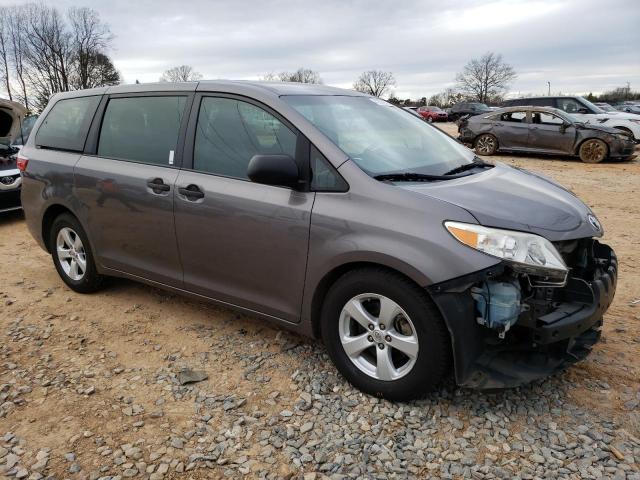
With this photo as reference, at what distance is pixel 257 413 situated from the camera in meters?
2.81

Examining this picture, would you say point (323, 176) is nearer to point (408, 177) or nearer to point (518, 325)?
point (408, 177)

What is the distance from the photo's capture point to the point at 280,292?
10.3ft

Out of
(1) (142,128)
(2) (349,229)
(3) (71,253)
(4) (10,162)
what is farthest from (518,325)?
(4) (10,162)

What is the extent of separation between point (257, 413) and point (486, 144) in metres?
13.4

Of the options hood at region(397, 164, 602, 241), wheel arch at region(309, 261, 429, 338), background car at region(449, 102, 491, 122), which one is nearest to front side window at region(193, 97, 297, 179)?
wheel arch at region(309, 261, 429, 338)

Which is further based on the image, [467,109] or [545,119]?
[467,109]

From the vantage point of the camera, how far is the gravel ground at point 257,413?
242cm

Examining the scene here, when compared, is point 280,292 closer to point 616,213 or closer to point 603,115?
point 616,213

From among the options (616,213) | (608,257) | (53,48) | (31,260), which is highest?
(53,48)

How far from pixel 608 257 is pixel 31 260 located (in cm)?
558

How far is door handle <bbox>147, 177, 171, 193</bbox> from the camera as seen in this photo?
139 inches

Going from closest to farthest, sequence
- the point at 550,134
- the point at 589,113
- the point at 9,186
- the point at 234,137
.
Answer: the point at 234,137 → the point at 9,186 → the point at 550,134 → the point at 589,113

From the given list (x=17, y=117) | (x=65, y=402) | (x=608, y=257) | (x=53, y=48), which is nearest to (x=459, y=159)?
(x=608, y=257)

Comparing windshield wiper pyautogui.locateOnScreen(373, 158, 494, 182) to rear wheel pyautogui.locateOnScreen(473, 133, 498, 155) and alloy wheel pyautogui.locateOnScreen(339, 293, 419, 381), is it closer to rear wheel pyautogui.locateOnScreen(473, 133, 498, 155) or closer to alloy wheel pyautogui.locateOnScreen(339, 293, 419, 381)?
alloy wheel pyautogui.locateOnScreen(339, 293, 419, 381)
